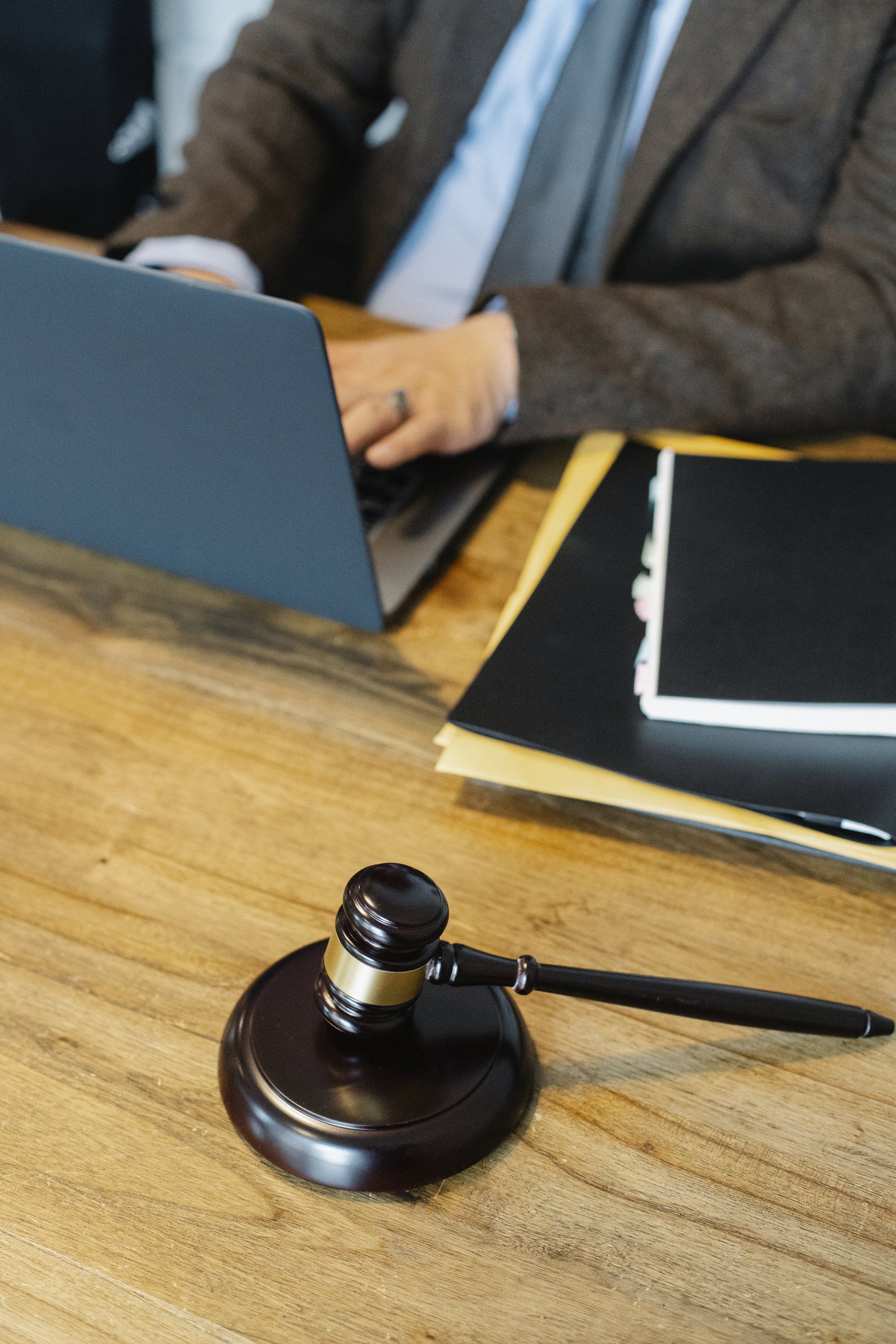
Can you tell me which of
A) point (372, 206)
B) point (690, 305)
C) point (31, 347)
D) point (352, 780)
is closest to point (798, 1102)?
point (352, 780)

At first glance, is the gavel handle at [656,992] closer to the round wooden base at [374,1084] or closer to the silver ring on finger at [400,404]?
the round wooden base at [374,1084]

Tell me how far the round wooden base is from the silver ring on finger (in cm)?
42

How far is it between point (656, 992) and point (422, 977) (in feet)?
0.29

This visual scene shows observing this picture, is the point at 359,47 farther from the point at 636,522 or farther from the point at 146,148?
the point at 146,148

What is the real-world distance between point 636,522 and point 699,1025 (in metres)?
0.35

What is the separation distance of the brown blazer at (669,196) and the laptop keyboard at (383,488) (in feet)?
0.32

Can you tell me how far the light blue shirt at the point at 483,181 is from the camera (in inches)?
42.6

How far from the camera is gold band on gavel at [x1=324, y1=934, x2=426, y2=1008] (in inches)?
13.8

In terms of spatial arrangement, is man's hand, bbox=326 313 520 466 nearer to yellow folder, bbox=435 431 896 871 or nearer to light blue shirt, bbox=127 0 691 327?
yellow folder, bbox=435 431 896 871

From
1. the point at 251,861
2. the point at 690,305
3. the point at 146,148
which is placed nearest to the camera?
the point at 251,861

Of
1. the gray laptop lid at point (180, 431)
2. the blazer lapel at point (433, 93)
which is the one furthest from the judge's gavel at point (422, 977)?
the blazer lapel at point (433, 93)

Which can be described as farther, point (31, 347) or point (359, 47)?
point (359, 47)

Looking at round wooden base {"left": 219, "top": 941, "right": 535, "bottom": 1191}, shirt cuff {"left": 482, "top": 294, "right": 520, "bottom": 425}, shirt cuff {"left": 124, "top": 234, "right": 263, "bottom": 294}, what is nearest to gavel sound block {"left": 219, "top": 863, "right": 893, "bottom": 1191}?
round wooden base {"left": 219, "top": 941, "right": 535, "bottom": 1191}

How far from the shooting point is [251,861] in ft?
1.57
